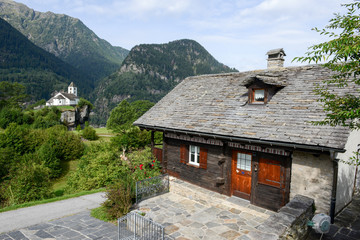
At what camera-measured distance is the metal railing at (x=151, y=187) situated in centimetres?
1059

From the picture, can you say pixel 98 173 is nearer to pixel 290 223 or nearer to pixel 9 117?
pixel 290 223

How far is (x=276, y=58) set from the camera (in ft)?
42.7

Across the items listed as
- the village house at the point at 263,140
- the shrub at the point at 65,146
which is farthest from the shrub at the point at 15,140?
the village house at the point at 263,140

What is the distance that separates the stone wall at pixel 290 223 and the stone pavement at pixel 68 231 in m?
5.25

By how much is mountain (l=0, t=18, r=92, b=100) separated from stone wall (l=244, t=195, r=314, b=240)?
163m

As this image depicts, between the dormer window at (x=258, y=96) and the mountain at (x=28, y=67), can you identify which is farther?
the mountain at (x=28, y=67)

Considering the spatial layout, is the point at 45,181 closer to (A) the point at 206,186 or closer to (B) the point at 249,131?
(A) the point at 206,186

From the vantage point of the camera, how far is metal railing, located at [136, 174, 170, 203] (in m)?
10.6

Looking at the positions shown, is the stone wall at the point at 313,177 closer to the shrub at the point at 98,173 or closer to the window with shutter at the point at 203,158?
the window with shutter at the point at 203,158

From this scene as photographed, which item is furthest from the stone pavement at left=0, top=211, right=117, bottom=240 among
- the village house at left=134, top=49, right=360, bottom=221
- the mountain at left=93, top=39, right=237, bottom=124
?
the mountain at left=93, top=39, right=237, bottom=124

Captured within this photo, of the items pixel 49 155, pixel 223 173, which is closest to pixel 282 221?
pixel 223 173

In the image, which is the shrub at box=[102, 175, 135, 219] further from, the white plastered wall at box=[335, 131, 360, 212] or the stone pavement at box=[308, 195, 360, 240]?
the white plastered wall at box=[335, 131, 360, 212]

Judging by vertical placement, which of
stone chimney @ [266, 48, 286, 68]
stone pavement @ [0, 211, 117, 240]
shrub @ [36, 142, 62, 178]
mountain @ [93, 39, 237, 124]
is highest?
mountain @ [93, 39, 237, 124]

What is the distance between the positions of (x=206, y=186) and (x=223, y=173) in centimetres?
135
